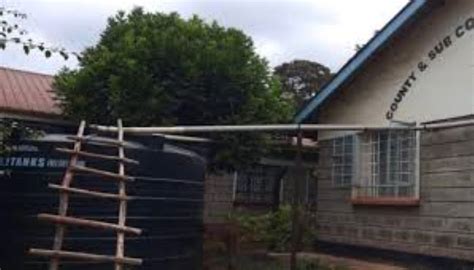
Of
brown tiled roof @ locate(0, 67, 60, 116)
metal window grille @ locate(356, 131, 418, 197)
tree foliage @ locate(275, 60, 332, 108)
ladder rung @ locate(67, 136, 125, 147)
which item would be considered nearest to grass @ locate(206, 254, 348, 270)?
metal window grille @ locate(356, 131, 418, 197)

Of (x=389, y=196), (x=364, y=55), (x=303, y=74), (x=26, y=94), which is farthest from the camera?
(x=303, y=74)

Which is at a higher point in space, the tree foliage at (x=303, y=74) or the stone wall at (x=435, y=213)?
the tree foliage at (x=303, y=74)

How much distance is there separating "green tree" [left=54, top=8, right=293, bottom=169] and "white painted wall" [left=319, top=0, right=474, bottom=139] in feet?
4.98

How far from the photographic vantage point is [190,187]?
400 inches

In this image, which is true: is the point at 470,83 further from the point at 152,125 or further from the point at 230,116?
the point at 152,125

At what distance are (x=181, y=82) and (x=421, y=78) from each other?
3.72 metres

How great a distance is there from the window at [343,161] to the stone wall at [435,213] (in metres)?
0.56

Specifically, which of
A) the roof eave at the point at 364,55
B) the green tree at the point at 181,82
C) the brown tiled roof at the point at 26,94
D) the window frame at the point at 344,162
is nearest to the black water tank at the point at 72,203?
the green tree at the point at 181,82

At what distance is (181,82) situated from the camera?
521 inches

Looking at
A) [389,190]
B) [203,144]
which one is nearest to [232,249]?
[203,144]

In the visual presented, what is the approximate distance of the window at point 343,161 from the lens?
13.8 m

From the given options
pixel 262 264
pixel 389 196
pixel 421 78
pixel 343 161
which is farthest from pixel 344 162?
pixel 262 264

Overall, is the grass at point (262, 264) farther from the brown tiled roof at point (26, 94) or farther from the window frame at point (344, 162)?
the brown tiled roof at point (26, 94)

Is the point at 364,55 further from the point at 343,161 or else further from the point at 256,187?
the point at 256,187
